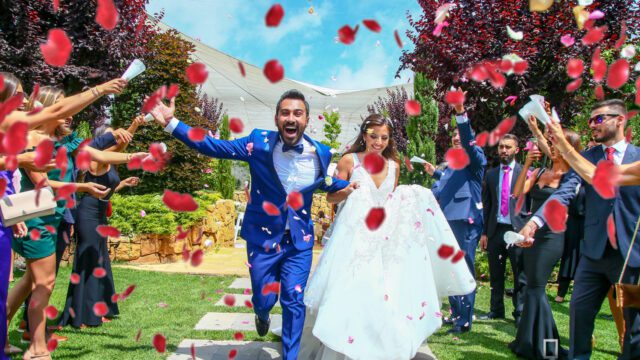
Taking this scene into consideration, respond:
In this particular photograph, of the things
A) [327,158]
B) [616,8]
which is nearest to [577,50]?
[616,8]

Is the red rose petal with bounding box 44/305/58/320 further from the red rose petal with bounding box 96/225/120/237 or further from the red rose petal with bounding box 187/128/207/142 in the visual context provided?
the red rose petal with bounding box 187/128/207/142

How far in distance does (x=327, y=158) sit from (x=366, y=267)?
0.93 m

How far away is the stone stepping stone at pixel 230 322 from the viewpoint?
5161 mm

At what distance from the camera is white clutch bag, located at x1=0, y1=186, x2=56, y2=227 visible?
297 cm

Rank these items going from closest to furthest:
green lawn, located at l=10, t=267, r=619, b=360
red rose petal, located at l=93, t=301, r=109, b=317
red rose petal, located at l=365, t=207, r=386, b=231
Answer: red rose petal, located at l=365, t=207, r=386, b=231 → green lawn, located at l=10, t=267, r=619, b=360 → red rose petal, located at l=93, t=301, r=109, b=317

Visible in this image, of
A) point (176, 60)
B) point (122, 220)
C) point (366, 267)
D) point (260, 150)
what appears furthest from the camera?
point (176, 60)

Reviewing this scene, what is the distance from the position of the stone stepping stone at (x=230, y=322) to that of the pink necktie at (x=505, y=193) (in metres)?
2.68

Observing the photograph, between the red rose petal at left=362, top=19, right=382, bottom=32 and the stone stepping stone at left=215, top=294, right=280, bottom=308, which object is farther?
the stone stepping stone at left=215, top=294, right=280, bottom=308

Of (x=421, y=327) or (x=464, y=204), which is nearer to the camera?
(x=421, y=327)

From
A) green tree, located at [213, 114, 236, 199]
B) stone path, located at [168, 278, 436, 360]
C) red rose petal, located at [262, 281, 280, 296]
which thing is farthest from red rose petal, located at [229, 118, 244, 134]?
green tree, located at [213, 114, 236, 199]

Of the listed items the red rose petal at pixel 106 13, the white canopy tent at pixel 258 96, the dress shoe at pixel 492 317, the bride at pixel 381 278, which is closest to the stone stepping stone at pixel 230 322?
the bride at pixel 381 278

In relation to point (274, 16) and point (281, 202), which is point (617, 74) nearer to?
point (274, 16)

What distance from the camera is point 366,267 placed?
3.68 metres

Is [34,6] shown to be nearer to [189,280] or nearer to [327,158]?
[189,280]
